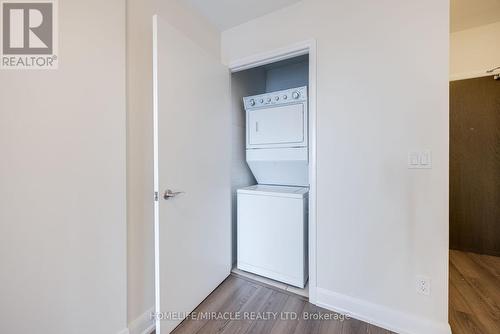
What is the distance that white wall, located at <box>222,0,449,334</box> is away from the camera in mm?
1231

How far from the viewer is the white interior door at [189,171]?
1267 millimetres

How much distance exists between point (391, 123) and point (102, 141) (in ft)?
5.81

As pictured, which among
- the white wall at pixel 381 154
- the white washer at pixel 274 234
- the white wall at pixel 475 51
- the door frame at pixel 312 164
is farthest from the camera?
the white wall at pixel 475 51

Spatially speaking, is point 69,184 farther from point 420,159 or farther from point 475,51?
point 475,51

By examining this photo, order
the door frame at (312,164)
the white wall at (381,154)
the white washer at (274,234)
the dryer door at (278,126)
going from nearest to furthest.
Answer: the white wall at (381,154)
the door frame at (312,164)
the white washer at (274,234)
the dryer door at (278,126)

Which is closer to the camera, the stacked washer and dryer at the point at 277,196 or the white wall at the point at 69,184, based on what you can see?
the white wall at the point at 69,184

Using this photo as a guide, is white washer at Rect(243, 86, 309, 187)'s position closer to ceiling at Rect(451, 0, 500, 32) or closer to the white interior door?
the white interior door

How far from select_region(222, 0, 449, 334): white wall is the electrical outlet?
0.03m

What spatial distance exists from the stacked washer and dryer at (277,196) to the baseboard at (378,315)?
0.25 meters

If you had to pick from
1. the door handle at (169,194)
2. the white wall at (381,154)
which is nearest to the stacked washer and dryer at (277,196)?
the white wall at (381,154)

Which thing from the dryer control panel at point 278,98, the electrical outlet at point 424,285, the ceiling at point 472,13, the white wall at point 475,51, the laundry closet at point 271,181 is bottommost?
the electrical outlet at point 424,285

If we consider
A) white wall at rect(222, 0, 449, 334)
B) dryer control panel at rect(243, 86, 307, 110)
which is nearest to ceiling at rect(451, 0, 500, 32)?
white wall at rect(222, 0, 449, 334)

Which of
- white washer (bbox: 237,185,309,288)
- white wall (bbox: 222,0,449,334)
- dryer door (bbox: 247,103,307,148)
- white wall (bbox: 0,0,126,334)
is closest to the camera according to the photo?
white wall (bbox: 0,0,126,334)

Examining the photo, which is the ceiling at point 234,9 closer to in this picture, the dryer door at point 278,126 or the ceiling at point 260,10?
the ceiling at point 260,10
